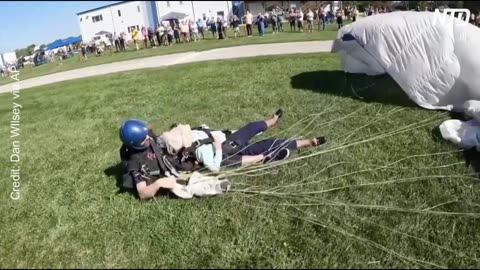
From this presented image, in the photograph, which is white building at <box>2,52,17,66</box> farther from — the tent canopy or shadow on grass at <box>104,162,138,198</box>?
the tent canopy

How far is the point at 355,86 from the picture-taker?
8.97 meters

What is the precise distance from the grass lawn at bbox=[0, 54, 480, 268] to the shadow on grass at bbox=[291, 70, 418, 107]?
5cm

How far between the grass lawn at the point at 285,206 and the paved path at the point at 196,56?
800cm

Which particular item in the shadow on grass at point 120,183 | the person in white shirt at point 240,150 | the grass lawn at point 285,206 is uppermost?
the person in white shirt at point 240,150

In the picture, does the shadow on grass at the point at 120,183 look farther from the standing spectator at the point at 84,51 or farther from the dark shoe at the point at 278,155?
the standing spectator at the point at 84,51

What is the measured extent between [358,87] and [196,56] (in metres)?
10.3

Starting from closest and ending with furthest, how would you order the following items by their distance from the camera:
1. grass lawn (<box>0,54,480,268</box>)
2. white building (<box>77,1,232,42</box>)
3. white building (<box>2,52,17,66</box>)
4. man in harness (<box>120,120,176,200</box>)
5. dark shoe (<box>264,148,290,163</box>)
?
grass lawn (<box>0,54,480,268</box>)
man in harness (<box>120,120,176,200</box>)
dark shoe (<box>264,148,290,163</box>)
white building (<box>2,52,17,66</box>)
white building (<box>77,1,232,42</box>)

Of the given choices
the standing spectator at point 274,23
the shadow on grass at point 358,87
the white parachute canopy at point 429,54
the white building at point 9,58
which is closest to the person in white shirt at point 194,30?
the standing spectator at point 274,23

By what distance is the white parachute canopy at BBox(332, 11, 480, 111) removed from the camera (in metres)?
6.65

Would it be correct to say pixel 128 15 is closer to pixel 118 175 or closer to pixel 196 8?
pixel 196 8

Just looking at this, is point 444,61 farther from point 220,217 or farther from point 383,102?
point 220,217

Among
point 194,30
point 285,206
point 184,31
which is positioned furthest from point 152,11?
point 285,206

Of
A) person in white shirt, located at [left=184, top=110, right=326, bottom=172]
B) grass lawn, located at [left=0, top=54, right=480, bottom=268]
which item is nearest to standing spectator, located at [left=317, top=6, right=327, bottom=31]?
grass lawn, located at [left=0, top=54, right=480, bottom=268]

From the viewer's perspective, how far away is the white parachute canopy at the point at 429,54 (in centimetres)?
665
